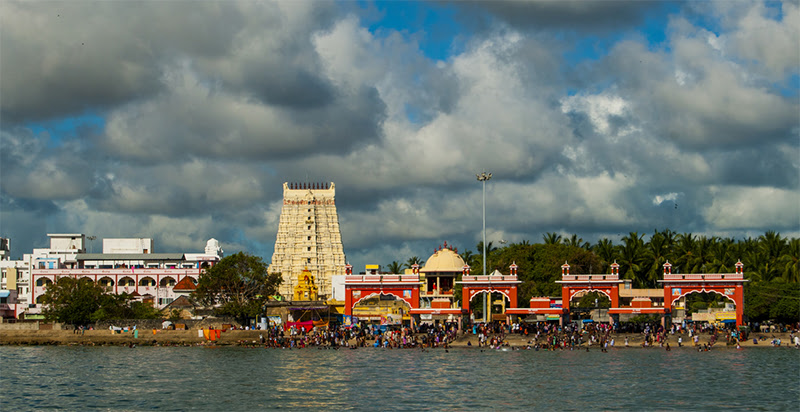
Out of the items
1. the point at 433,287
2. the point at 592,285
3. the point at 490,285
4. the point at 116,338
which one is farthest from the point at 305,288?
the point at 592,285

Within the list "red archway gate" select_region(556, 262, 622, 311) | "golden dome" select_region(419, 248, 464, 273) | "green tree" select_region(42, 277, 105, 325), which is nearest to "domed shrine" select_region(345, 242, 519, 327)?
"golden dome" select_region(419, 248, 464, 273)

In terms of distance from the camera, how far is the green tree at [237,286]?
306ft

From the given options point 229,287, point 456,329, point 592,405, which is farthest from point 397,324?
point 592,405

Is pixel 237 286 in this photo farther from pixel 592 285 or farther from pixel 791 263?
pixel 791 263

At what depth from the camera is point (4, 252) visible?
448 ft

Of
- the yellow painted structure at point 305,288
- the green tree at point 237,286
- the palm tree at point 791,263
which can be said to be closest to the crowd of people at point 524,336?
the green tree at point 237,286

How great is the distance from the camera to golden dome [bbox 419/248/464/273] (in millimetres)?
92062

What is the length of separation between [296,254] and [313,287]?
42697 mm

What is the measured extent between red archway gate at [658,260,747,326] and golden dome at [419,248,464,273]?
20364 millimetres

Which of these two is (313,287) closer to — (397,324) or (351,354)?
(397,324)

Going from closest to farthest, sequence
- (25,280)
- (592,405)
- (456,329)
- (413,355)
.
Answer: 1. (592,405)
2. (413,355)
3. (456,329)
4. (25,280)

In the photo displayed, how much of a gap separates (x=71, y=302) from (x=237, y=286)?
55.1ft

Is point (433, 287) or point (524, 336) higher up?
point (433, 287)

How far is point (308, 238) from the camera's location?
14900cm
